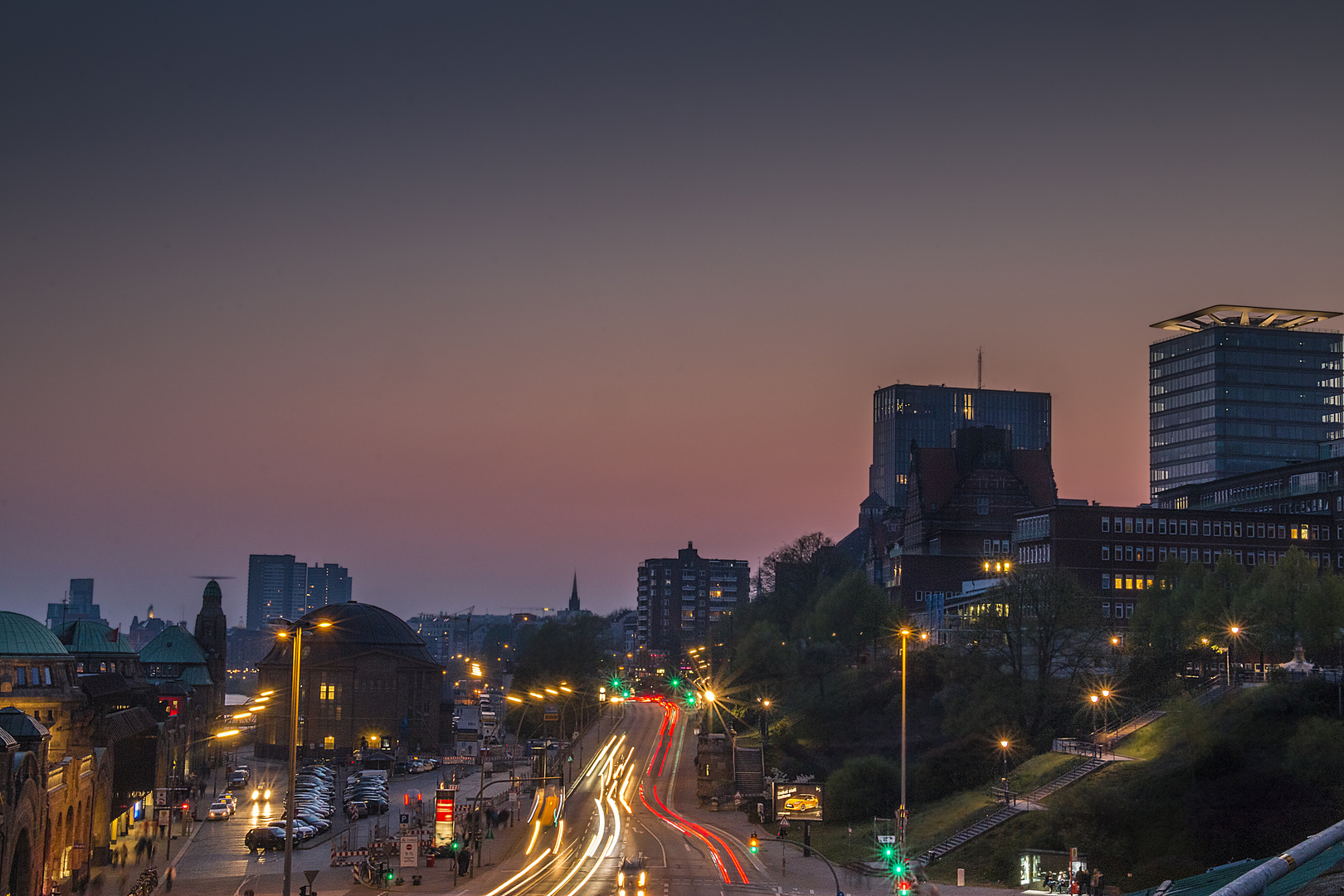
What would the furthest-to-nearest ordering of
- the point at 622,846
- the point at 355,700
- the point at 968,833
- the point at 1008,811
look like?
the point at 355,700, the point at 622,846, the point at 1008,811, the point at 968,833

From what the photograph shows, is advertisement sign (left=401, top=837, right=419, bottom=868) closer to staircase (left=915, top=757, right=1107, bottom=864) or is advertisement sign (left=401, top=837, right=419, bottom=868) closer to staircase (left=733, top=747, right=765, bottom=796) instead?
staircase (left=915, top=757, right=1107, bottom=864)

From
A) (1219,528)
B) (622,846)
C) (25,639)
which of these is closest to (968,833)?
(622,846)

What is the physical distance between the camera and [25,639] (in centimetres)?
8481

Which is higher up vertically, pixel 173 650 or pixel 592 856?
pixel 173 650

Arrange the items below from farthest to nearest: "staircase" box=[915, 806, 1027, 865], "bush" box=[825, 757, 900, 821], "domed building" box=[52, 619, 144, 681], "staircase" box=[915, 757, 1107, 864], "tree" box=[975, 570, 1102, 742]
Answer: "domed building" box=[52, 619, 144, 681] → "tree" box=[975, 570, 1102, 742] → "bush" box=[825, 757, 900, 821] → "staircase" box=[915, 757, 1107, 864] → "staircase" box=[915, 806, 1027, 865]

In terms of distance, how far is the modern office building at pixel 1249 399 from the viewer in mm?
186000

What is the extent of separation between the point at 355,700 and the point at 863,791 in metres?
70.8

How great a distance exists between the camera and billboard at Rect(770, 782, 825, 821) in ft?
273

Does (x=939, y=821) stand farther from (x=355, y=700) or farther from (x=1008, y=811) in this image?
(x=355, y=700)

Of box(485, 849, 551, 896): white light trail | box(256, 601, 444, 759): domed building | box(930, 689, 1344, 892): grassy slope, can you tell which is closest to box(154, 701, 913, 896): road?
box(485, 849, 551, 896): white light trail

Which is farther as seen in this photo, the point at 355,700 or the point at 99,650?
the point at 355,700

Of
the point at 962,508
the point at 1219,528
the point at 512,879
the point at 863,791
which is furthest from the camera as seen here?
the point at 962,508

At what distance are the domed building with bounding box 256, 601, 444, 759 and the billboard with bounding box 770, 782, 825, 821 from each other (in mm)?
66735

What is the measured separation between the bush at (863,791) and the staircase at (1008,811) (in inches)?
637
